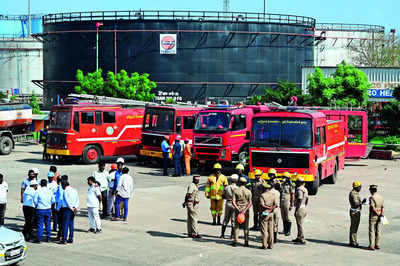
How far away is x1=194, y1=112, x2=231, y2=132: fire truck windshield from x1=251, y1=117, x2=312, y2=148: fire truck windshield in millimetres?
5496

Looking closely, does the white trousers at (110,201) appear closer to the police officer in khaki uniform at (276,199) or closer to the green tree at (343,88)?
the police officer in khaki uniform at (276,199)


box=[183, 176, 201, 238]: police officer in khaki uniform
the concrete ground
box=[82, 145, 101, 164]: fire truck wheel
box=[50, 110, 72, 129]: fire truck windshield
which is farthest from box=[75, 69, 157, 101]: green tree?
box=[183, 176, 201, 238]: police officer in khaki uniform

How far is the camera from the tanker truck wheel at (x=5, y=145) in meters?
36.6

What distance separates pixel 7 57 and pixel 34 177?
283 feet

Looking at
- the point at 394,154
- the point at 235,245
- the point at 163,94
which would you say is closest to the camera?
the point at 235,245

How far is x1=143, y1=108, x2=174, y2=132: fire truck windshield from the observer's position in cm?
3189

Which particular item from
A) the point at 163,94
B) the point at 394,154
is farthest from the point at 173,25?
the point at 394,154

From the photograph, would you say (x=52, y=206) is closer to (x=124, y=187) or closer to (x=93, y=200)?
(x=93, y=200)

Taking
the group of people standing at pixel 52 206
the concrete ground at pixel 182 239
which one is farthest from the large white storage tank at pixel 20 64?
the group of people standing at pixel 52 206

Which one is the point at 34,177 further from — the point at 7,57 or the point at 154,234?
the point at 7,57

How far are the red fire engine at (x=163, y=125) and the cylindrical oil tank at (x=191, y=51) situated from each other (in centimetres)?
2965

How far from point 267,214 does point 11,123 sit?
83.1 feet

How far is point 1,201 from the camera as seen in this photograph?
17406 millimetres

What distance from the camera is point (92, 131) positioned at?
33.1 meters
